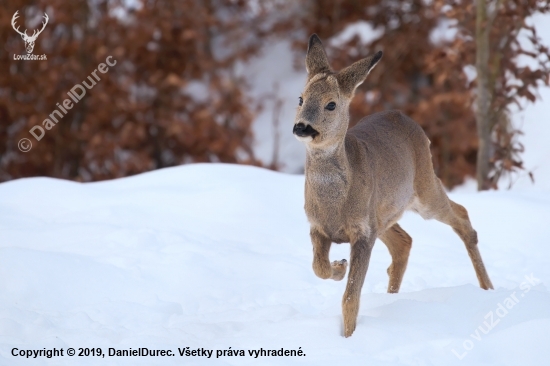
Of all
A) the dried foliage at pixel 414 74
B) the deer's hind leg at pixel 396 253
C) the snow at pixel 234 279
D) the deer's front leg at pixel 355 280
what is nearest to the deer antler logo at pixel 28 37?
the dried foliage at pixel 414 74

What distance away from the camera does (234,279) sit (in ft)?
20.6

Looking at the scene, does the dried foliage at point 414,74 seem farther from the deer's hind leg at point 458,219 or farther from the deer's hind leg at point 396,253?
the deer's hind leg at point 396,253

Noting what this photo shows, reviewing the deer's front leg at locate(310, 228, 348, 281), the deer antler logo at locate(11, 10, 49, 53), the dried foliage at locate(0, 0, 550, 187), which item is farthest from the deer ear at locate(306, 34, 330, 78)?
the deer antler logo at locate(11, 10, 49, 53)

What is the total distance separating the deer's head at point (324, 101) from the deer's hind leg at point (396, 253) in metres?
1.52

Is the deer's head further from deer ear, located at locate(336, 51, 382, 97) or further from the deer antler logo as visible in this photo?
the deer antler logo

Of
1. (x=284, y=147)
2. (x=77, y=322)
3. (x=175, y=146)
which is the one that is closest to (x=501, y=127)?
(x=284, y=147)

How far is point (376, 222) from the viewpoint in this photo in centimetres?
521

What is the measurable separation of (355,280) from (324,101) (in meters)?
1.06

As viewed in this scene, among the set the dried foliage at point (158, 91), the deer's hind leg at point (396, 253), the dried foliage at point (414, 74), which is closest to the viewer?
the deer's hind leg at point (396, 253)

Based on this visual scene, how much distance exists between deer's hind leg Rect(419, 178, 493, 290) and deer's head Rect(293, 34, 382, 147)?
1.39 meters

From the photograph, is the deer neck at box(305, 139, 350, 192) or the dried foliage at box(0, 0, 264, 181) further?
the dried foliage at box(0, 0, 264, 181)

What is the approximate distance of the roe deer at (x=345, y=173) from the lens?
192 inches

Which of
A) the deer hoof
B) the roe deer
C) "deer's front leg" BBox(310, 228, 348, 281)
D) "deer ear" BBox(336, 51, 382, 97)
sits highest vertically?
"deer ear" BBox(336, 51, 382, 97)

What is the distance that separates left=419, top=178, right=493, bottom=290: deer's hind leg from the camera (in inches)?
245
